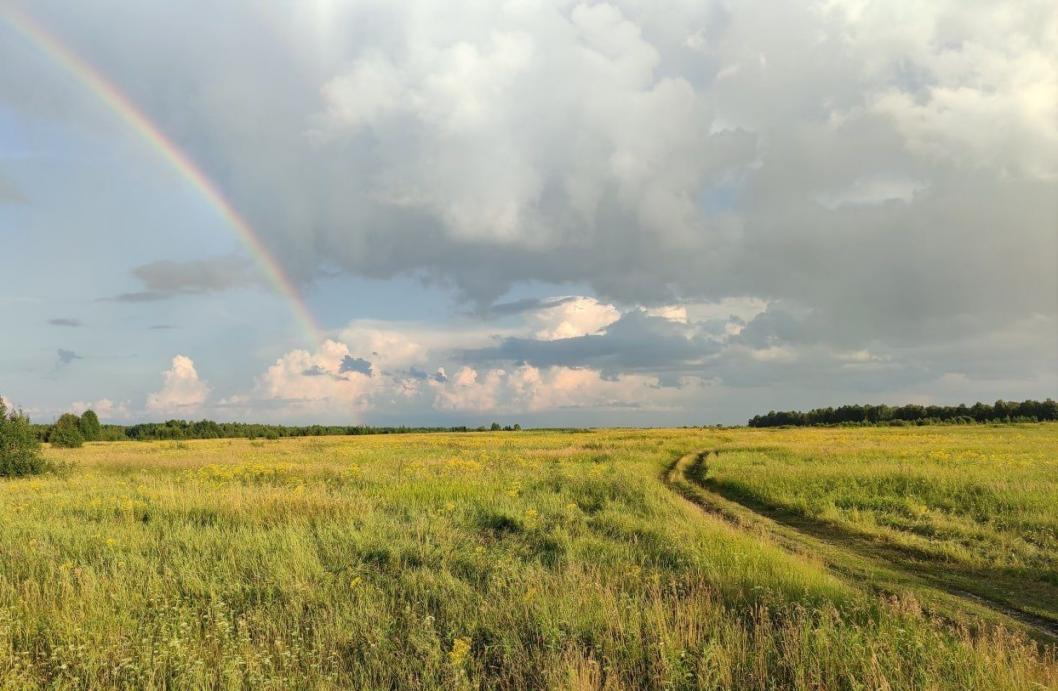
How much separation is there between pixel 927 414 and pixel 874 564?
11945 centimetres

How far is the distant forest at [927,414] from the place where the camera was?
94.2 meters

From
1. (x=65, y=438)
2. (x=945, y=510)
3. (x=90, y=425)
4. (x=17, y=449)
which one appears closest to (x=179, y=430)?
(x=90, y=425)

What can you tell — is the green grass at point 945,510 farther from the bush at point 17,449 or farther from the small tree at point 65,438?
the small tree at point 65,438

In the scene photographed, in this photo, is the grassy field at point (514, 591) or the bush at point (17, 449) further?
the bush at point (17, 449)

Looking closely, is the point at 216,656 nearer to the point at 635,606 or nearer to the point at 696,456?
the point at 635,606

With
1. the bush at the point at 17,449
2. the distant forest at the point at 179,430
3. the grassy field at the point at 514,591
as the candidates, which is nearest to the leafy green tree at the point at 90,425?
the distant forest at the point at 179,430

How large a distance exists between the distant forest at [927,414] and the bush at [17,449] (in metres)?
109

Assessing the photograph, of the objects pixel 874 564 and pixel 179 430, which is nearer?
pixel 874 564

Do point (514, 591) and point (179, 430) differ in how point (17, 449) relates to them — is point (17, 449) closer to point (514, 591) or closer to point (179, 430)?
point (514, 591)

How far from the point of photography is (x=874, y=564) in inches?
479

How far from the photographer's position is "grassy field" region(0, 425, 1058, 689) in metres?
6.04

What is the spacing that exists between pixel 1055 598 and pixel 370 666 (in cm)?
1067

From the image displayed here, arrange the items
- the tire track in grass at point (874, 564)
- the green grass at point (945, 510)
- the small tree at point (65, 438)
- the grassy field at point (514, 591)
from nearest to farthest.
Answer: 1. the grassy field at point (514, 591)
2. the tire track in grass at point (874, 564)
3. the green grass at point (945, 510)
4. the small tree at point (65, 438)

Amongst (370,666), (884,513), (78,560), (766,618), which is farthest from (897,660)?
(884,513)
